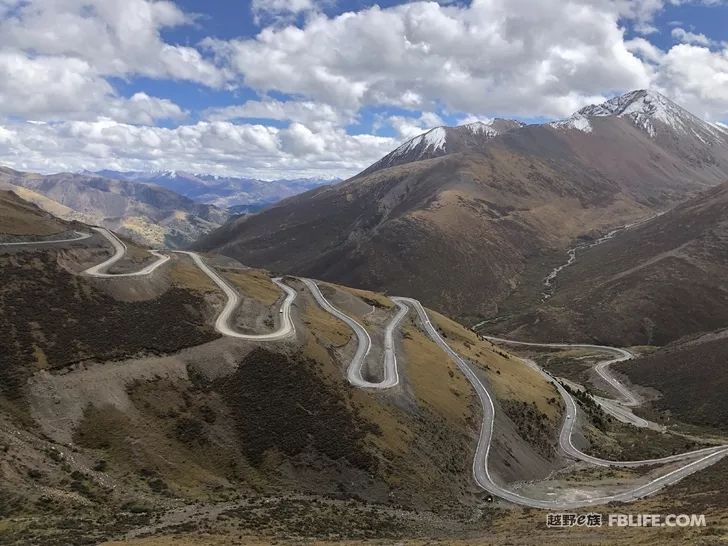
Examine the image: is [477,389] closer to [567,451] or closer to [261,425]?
[567,451]

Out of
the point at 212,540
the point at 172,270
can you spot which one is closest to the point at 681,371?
the point at 172,270

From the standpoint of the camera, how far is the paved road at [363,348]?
71.9 meters

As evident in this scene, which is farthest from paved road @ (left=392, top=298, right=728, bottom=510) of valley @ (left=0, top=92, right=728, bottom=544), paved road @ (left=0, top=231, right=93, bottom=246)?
paved road @ (left=0, top=231, right=93, bottom=246)

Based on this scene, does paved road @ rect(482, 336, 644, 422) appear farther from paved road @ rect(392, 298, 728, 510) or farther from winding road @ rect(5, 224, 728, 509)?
paved road @ rect(392, 298, 728, 510)

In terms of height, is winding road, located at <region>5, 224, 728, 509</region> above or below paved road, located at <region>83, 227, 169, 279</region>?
below

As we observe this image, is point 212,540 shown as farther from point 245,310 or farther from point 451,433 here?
point 245,310

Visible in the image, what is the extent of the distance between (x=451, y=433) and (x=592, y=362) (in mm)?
100927

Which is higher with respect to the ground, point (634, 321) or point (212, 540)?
point (634, 321)

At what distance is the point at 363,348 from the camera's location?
84.5 m

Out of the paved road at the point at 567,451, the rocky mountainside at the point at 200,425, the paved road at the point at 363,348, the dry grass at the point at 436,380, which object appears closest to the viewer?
the rocky mountainside at the point at 200,425

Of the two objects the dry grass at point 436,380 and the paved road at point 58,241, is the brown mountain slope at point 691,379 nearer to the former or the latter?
the dry grass at point 436,380

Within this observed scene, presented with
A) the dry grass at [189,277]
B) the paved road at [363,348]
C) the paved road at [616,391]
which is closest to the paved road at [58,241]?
the dry grass at [189,277]

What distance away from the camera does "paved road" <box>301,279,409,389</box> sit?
71875 millimetres

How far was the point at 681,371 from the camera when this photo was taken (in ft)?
401
